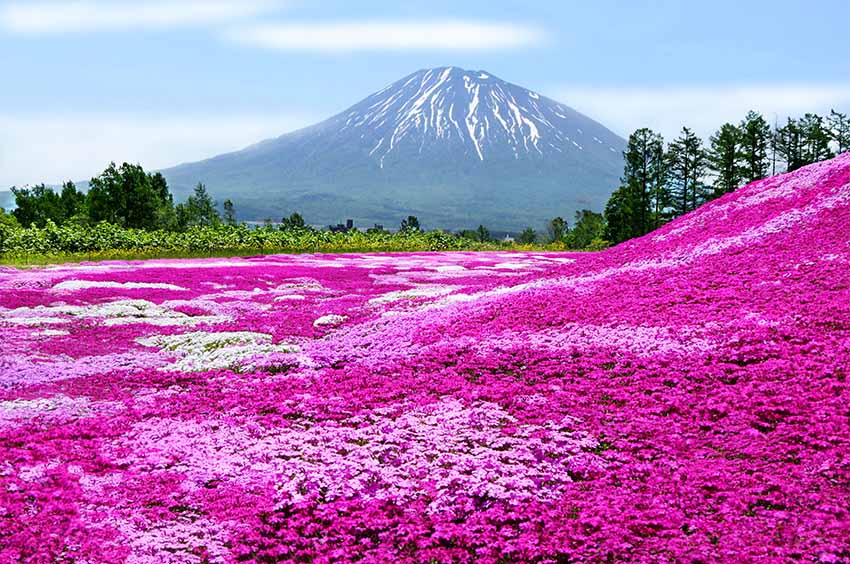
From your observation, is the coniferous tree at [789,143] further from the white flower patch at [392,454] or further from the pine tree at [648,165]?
the white flower patch at [392,454]

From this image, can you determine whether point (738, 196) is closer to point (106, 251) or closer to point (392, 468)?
point (392, 468)

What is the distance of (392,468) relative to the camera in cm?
951

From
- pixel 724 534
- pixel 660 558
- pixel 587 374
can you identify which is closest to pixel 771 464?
pixel 724 534

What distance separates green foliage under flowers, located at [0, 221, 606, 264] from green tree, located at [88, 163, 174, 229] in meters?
50.4

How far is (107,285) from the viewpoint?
104 feet

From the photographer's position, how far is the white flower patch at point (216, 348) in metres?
16.6

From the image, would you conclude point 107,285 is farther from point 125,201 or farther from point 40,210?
point 40,210

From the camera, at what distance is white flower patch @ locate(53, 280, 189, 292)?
3041 centimetres

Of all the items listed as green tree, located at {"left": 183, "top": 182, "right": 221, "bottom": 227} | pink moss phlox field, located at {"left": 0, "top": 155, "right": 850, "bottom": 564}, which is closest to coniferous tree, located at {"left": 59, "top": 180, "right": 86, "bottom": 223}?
green tree, located at {"left": 183, "top": 182, "right": 221, "bottom": 227}

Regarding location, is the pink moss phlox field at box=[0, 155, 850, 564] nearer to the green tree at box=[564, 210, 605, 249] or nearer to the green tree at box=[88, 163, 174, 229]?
the green tree at box=[564, 210, 605, 249]

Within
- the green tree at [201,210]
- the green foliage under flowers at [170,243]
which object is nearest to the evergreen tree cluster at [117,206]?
the green tree at [201,210]

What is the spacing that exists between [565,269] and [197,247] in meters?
42.6

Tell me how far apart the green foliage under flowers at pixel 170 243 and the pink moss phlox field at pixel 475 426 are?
3556cm

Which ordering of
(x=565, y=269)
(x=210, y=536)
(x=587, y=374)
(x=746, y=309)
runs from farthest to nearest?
(x=565, y=269) < (x=746, y=309) < (x=587, y=374) < (x=210, y=536)
